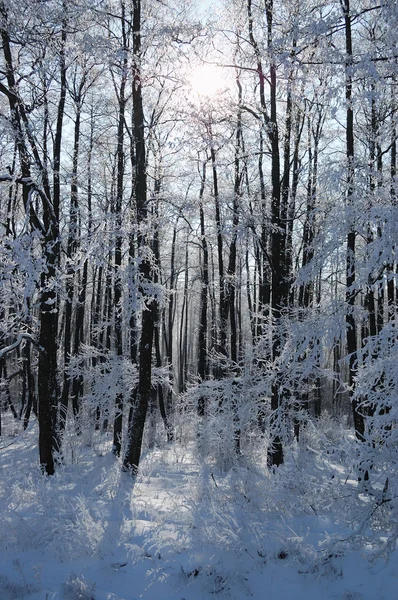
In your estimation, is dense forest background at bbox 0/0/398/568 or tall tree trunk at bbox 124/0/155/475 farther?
tall tree trunk at bbox 124/0/155/475

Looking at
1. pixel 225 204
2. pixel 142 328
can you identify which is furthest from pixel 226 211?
pixel 142 328

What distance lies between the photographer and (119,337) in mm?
13383

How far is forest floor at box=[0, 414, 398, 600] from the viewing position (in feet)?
15.9

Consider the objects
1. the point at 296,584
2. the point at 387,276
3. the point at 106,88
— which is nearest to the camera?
the point at 387,276

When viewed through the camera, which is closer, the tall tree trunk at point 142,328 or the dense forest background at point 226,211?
the dense forest background at point 226,211

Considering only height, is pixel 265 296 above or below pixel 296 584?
above

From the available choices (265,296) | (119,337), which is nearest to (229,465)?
(119,337)

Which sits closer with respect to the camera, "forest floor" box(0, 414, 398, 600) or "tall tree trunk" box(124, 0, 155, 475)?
"forest floor" box(0, 414, 398, 600)

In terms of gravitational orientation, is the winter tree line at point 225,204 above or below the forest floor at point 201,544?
above

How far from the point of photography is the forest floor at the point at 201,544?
4855 mm

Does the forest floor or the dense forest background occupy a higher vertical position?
the dense forest background

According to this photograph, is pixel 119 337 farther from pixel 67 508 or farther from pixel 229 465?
pixel 67 508

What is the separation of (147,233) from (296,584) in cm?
590

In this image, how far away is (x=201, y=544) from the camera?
567cm
